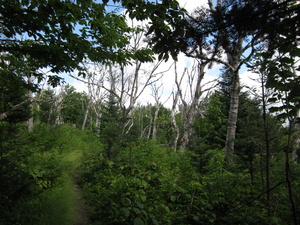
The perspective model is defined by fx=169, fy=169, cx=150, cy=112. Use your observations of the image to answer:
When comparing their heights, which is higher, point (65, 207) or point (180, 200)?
point (180, 200)

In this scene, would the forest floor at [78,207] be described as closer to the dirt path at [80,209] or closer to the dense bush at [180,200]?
the dirt path at [80,209]

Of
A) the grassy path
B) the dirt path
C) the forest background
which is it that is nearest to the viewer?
the forest background

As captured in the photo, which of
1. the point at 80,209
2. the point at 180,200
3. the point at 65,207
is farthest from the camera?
the point at 80,209

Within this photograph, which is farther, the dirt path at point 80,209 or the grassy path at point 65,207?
the dirt path at point 80,209

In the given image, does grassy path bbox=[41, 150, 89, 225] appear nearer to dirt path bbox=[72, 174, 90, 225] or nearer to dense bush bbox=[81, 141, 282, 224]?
dirt path bbox=[72, 174, 90, 225]

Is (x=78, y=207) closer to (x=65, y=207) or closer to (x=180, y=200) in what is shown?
(x=65, y=207)

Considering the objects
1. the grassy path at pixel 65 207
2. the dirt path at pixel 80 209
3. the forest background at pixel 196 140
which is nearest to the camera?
the forest background at pixel 196 140

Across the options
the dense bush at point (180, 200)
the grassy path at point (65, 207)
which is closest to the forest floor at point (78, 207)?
the grassy path at point (65, 207)

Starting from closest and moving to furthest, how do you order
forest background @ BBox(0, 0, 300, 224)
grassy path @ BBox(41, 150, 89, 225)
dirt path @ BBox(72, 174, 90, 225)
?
forest background @ BBox(0, 0, 300, 224), grassy path @ BBox(41, 150, 89, 225), dirt path @ BBox(72, 174, 90, 225)

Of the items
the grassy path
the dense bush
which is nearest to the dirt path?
the grassy path

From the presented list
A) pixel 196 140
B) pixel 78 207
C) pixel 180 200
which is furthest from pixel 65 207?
pixel 196 140

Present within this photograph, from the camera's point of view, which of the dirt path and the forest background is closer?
the forest background

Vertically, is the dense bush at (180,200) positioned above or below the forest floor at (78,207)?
above

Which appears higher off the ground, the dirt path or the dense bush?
the dense bush
